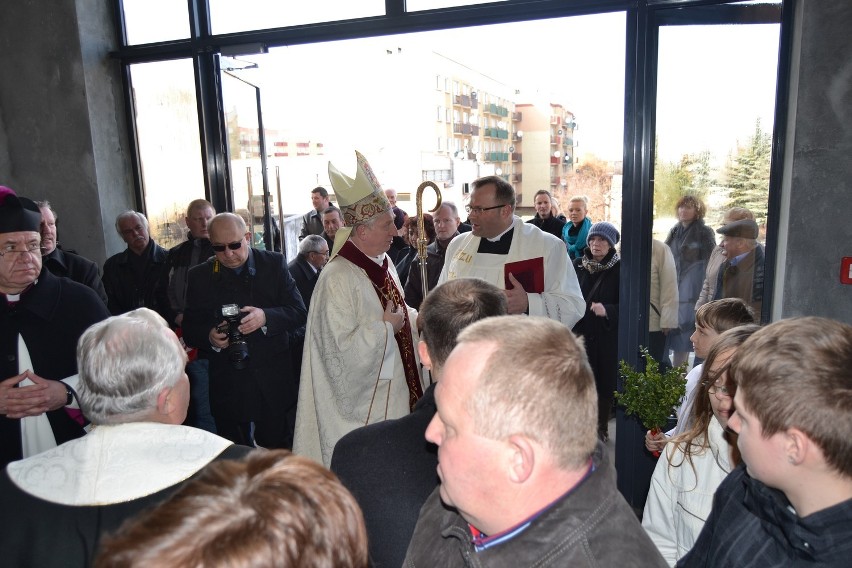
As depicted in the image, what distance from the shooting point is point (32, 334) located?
2.37m

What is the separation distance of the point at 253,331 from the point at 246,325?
111 millimetres

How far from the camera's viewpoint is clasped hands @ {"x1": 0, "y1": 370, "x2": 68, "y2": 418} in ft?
7.14

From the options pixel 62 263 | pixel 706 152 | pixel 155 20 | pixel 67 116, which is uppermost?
pixel 155 20

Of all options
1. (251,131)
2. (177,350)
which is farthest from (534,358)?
(251,131)

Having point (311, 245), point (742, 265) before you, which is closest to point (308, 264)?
point (311, 245)

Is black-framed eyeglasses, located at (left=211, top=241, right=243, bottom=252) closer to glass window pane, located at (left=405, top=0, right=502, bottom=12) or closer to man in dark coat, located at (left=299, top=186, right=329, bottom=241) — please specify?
glass window pane, located at (left=405, top=0, right=502, bottom=12)

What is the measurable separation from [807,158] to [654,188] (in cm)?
71

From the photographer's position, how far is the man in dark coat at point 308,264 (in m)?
4.62

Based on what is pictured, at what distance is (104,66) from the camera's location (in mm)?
4715

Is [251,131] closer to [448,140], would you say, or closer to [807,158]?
[807,158]

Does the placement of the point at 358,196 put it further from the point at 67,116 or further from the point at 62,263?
the point at 67,116

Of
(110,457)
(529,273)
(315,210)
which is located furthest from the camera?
(315,210)

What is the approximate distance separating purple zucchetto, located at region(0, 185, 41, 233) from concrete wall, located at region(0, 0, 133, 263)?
2403 millimetres

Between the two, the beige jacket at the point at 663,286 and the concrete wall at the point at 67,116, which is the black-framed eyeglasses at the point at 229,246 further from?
the beige jacket at the point at 663,286
